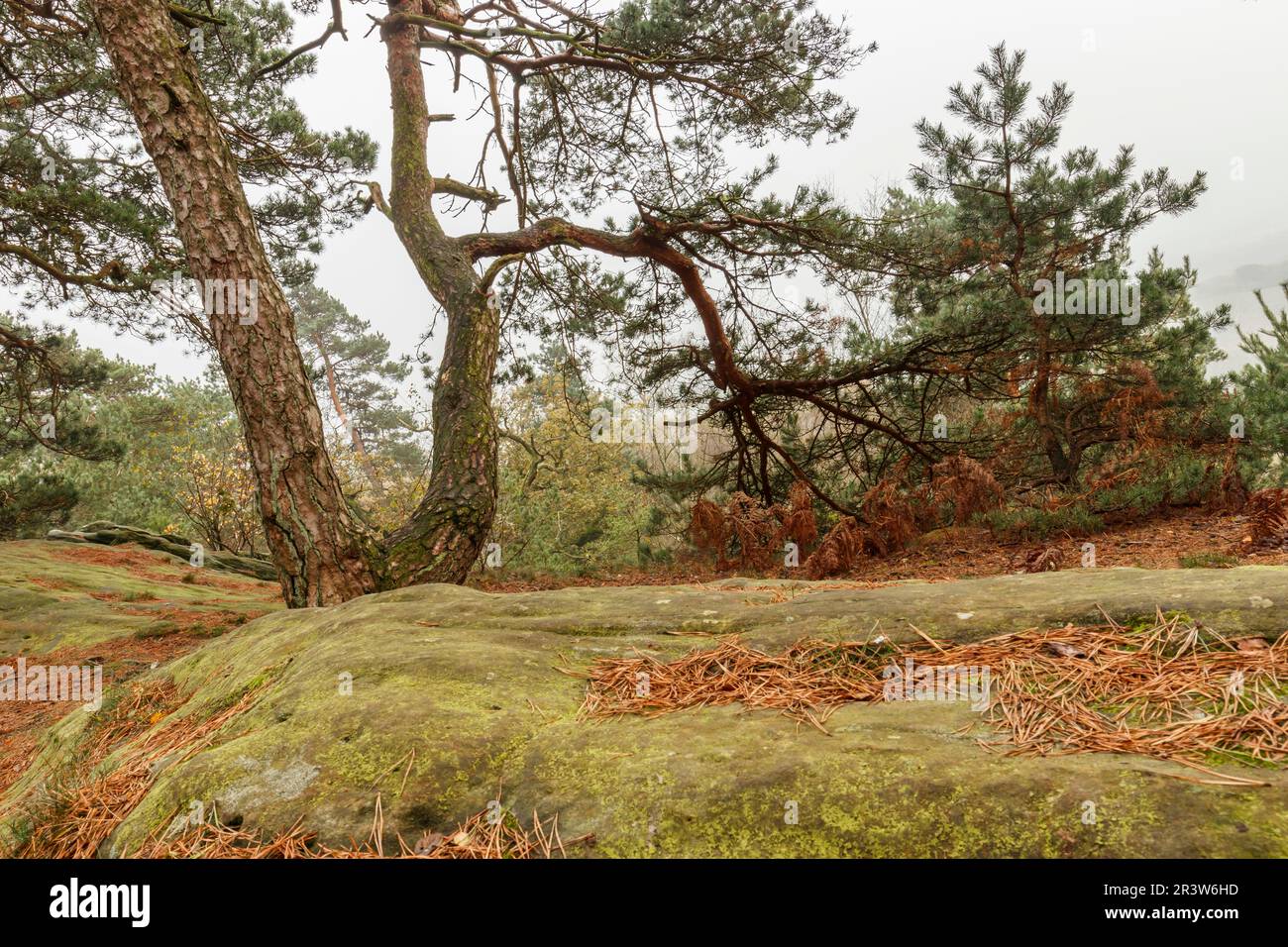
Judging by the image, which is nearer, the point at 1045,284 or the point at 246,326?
the point at 246,326

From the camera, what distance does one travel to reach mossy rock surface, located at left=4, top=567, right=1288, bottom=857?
1.29 metres

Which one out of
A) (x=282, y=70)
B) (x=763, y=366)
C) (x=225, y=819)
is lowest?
(x=225, y=819)

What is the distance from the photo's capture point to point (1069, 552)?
5672mm

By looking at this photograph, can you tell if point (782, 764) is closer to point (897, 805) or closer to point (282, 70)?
point (897, 805)

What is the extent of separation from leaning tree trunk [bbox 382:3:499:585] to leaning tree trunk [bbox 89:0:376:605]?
21.2 inches

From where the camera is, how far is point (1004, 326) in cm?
655

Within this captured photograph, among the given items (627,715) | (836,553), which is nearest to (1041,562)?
(836,553)

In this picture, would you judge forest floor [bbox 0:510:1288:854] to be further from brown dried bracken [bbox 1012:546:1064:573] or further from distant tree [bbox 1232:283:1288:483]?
distant tree [bbox 1232:283:1288:483]

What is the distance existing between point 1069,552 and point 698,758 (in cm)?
521

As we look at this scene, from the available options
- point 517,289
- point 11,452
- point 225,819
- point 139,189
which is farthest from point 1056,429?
point 11,452

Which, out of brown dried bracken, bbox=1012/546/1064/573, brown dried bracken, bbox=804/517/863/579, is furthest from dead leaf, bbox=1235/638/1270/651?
brown dried bracken, bbox=804/517/863/579

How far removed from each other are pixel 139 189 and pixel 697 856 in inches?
357

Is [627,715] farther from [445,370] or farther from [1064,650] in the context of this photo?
[445,370]
